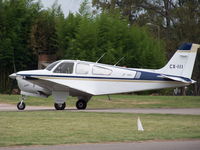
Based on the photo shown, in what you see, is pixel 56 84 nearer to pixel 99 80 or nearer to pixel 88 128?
pixel 99 80

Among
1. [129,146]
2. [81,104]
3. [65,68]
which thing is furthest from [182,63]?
[129,146]

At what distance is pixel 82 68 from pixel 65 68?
2.30 feet

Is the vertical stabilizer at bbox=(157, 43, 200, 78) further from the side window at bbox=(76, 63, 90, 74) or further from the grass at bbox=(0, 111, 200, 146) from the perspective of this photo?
the grass at bbox=(0, 111, 200, 146)

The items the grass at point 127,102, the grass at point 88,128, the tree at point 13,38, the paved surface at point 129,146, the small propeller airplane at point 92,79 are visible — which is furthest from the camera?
the tree at point 13,38

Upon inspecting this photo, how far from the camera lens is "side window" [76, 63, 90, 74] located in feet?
79.8

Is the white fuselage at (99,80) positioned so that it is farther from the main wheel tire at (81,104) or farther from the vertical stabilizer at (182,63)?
the main wheel tire at (81,104)

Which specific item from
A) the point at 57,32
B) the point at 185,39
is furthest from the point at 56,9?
the point at 185,39

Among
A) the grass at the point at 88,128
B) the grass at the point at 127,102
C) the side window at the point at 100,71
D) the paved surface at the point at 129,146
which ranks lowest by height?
the grass at the point at 127,102

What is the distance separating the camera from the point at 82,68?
2436cm

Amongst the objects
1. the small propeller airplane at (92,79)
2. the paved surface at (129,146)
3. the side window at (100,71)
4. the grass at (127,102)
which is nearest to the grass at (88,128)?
the paved surface at (129,146)

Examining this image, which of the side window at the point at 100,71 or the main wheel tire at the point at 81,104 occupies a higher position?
the side window at the point at 100,71

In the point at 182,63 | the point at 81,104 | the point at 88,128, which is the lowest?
the point at 81,104

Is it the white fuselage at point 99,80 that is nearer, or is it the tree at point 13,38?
the white fuselage at point 99,80

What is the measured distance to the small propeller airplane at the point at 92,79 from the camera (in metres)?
24.2
